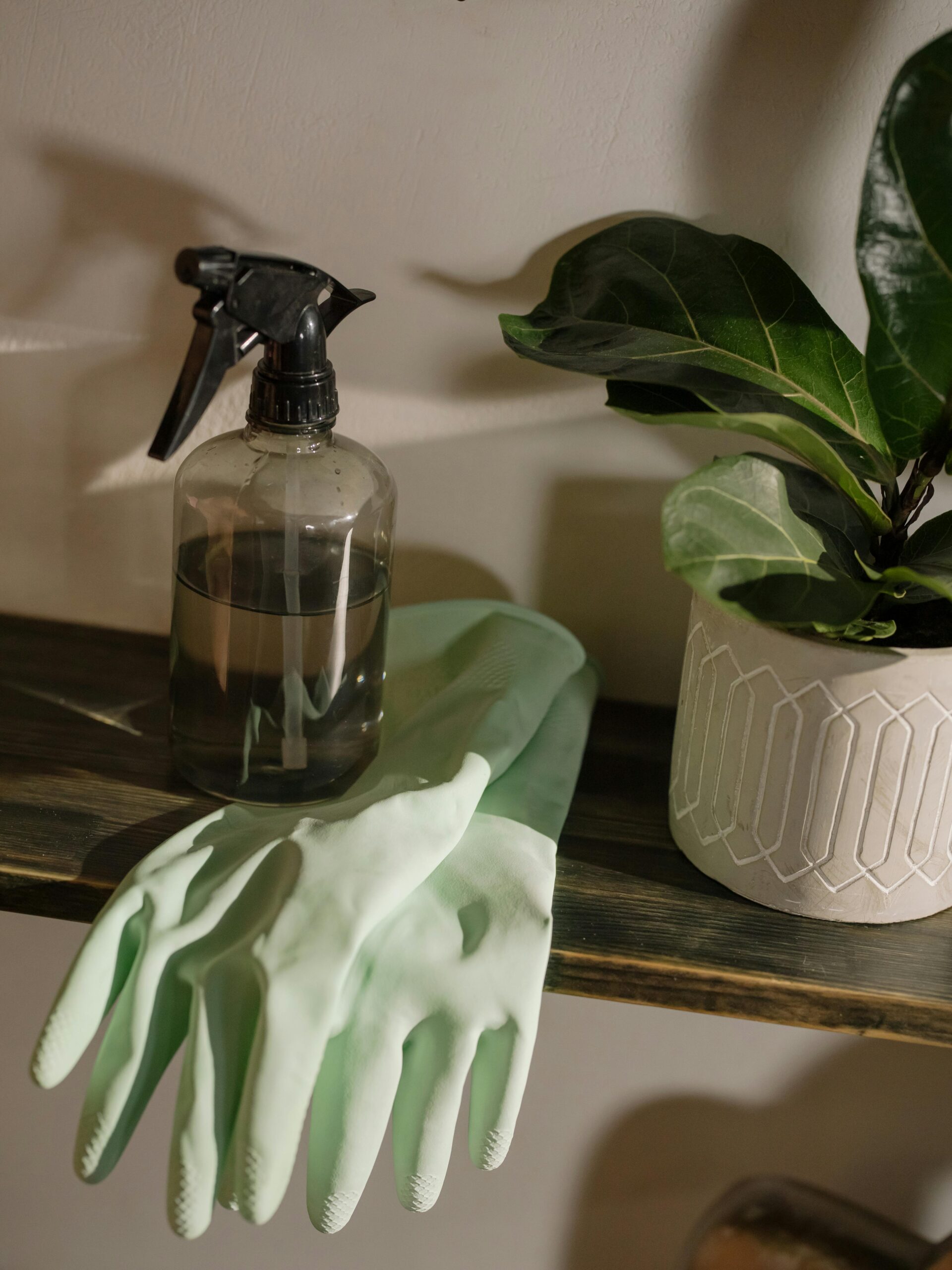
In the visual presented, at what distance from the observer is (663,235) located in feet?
1.60

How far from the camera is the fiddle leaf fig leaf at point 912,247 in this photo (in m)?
0.36

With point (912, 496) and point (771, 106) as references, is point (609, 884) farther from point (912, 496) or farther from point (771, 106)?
point (771, 106)

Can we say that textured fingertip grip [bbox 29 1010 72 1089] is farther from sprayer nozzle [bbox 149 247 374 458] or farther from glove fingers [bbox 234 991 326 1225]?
sprayer nozzle [bbox 149 247 374 458]

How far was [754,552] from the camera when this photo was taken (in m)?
0.37

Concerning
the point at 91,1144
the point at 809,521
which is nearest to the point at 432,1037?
the point at 91,1144

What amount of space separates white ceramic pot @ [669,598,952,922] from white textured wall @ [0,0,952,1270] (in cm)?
15

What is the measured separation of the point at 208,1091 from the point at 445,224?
40 centimetres

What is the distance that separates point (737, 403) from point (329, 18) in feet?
0.89

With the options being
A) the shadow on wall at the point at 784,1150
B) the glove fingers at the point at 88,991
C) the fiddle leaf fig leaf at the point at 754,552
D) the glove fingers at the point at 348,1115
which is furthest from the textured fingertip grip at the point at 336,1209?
the shadow on wall at the point at 784,1150

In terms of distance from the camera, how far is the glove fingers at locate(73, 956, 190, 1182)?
399 mm

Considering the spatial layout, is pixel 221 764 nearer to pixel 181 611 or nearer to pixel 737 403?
pixel 181 611

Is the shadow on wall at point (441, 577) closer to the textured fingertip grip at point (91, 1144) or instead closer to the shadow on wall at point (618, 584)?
the shadow on wall at point (618, 584)

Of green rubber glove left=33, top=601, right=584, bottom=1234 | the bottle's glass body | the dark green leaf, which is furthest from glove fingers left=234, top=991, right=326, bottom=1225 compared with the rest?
the dark green leaf

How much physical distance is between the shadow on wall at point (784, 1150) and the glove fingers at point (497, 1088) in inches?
13.5
